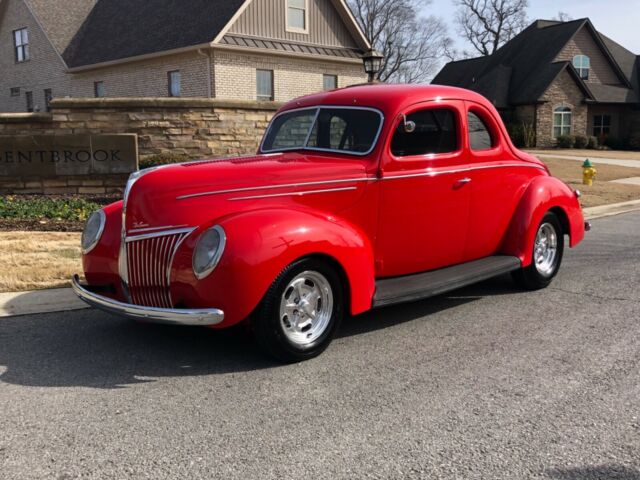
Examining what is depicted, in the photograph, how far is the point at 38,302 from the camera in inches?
229

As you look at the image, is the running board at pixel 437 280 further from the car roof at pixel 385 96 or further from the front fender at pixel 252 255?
the car roof at pixel 385 96

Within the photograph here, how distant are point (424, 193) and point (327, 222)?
115 cm

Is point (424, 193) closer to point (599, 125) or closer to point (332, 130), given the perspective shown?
point (332, 130)

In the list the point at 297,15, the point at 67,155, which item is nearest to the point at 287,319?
the point at 67,155

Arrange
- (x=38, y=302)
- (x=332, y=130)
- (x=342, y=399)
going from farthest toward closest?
(x=38, y=302) < (x=332, y=130) < (x=342, y=399)

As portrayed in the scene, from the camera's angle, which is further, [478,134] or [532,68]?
[532,68]

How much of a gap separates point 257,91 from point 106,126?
12.0 m

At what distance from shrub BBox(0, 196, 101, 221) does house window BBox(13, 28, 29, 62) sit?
22.5 m

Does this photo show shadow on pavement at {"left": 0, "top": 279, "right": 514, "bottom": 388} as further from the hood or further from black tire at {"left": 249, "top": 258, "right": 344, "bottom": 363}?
the hood

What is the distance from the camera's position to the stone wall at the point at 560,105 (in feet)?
114

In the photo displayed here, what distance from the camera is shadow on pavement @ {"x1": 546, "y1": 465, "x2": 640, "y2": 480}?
9.57ft

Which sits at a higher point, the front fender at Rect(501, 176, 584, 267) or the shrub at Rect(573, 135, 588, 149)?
the shrub at Rect(573, 135, 588, 149)

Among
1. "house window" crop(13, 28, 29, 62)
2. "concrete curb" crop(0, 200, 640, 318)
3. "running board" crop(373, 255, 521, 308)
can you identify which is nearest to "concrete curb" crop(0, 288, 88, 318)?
"concrete curb" crop(0, 200, 640, 318)

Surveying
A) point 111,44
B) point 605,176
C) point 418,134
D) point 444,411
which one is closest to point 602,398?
point 444,411
